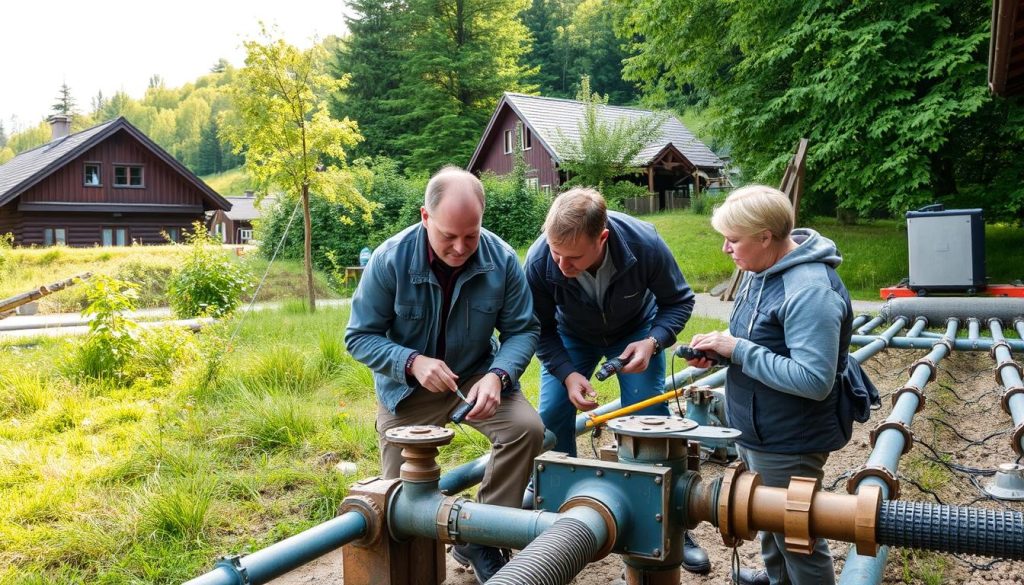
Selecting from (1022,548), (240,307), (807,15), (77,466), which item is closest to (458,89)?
(807,15)

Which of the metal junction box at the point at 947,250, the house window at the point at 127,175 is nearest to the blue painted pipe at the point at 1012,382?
the metal junction box at the point at 947,250

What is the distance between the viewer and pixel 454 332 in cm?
299

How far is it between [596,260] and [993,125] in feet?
43.4

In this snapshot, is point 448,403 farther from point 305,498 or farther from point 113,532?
point 113,532

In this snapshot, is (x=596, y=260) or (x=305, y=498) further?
(x=305, y=498)

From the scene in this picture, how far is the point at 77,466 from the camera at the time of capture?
14.3 ft

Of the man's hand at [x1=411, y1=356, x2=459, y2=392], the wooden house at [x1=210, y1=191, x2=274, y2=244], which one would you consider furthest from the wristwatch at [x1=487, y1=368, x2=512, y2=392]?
the wooden house at [x1=210, y1=191, x2=274, y2=244]

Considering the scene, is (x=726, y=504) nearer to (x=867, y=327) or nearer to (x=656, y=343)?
(x=656, y=343)

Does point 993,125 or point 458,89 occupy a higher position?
point 458,89

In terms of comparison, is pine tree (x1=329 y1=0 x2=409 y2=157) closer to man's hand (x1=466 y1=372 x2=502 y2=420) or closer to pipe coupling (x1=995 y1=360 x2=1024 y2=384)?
pipe coupling (x1=995 y1=360 x2=1024 y2=384)

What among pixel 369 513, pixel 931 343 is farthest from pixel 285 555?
pixel 931 343

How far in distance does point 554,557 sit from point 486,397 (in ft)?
4.20

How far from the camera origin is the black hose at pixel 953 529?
54.6 inches

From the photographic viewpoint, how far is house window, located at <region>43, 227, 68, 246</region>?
29156 mm
